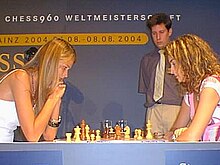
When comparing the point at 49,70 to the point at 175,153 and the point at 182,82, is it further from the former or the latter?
the point at 175,153

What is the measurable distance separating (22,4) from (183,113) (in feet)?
8.41

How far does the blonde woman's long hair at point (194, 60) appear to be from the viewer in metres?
1.85

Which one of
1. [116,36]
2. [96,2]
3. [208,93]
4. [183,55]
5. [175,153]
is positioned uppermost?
[96,2]

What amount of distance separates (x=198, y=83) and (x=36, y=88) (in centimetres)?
64

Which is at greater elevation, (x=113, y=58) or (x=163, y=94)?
(x=113, y=58)

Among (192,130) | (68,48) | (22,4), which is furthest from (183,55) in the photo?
(22,4)

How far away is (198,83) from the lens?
6.08 feet

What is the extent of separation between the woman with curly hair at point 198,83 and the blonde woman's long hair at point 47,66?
43 cm

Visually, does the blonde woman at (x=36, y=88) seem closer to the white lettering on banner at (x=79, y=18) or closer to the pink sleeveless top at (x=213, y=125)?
the pink sleeveless top at (x=213, y=125)

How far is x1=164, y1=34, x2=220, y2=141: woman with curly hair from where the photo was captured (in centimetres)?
169

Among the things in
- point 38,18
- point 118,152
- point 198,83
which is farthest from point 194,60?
point 38,18

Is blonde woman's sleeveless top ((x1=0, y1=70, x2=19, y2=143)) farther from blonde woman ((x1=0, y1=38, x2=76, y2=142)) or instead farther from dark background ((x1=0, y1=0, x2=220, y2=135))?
dark background ((x1=0, y1=0, x2=220, y2=135))

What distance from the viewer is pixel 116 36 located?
425 cm

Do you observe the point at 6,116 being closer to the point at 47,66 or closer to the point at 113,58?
the point at 47,66
